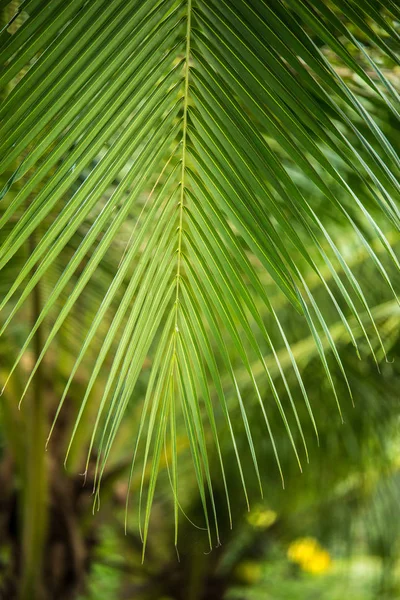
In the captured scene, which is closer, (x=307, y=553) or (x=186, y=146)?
(x=186, y=146)

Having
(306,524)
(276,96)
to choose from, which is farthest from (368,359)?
(276,96)

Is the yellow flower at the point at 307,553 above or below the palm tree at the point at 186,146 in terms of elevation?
below

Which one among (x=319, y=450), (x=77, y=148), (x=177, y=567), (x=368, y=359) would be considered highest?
(x=77, y=148)

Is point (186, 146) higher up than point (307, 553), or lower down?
higher up

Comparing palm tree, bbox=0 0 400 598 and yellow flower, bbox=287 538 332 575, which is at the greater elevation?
palm tree, bbox=0 0 400 598

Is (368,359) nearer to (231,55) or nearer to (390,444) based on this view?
(390,444)

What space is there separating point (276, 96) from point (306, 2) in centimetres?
5

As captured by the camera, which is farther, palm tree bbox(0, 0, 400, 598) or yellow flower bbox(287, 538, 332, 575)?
yellow flower bbox(287, 538, 332, 575)

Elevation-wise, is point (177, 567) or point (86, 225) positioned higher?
point (86, 225)

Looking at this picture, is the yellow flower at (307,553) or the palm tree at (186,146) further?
the yellow flower at (307,553)

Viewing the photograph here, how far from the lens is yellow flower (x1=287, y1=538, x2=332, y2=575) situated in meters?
2.45

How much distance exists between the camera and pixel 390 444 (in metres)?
1.68

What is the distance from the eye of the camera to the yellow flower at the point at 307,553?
245cm

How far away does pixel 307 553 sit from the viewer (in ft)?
9.59
